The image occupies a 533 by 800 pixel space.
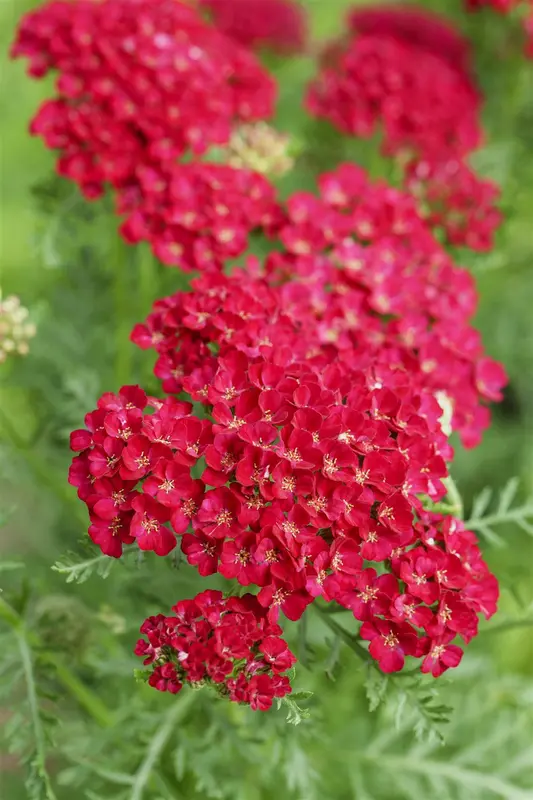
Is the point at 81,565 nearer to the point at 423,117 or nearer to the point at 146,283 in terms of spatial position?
the point at 146,283

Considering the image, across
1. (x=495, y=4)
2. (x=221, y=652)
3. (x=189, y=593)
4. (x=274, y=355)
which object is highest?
(x=495, y=4)

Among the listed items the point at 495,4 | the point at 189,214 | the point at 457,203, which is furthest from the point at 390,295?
the point at 495,4

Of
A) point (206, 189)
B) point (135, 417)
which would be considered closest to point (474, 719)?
point (135, 417)

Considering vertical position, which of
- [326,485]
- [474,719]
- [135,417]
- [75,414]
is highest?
[326,485]

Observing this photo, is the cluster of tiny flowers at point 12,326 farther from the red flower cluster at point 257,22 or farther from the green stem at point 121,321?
the red flower cluster at point 257,22

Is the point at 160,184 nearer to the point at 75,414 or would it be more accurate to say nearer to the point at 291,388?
the point at 75,414

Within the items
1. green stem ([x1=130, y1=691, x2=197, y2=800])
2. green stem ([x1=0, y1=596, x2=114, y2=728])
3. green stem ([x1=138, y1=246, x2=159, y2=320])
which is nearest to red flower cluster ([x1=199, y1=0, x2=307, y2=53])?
green stem ([x1=138, y1=246, x2=159, y2=320])

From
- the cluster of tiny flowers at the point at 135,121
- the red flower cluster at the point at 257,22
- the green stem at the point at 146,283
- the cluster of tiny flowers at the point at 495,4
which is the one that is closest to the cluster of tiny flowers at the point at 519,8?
the cluster of tiny flowers at the point at 495,4
